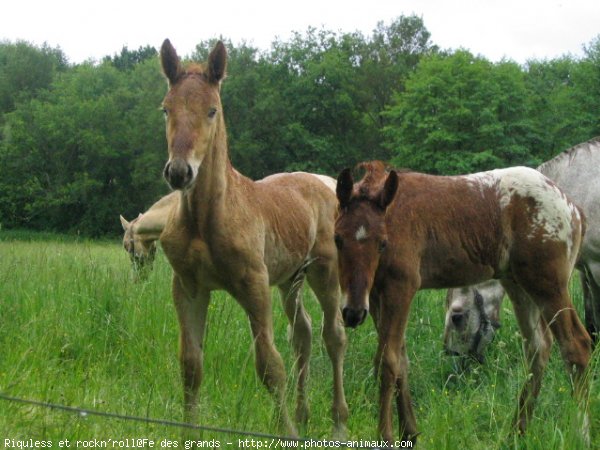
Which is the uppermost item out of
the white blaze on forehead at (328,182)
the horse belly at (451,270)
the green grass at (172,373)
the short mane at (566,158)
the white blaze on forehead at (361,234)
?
the short mane at (566,158)

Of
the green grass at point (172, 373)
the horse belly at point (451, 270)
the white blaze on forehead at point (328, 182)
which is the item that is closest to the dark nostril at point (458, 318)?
the green grass at point (172, 373)

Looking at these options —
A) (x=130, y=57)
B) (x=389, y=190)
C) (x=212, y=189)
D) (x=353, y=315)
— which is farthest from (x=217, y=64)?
(x=130, y=57)

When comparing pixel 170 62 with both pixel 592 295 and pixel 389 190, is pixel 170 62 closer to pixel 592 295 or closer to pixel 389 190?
pixel 389 190

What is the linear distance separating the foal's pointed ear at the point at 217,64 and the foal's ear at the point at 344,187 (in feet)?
3.44

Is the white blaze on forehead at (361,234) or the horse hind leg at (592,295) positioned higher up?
the white blaze on forehead at (361,234)

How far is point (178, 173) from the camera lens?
378cm

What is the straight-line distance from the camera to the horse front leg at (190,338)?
14.1 feet

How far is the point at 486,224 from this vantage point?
4.71 metres

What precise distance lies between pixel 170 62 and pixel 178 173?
0.96m

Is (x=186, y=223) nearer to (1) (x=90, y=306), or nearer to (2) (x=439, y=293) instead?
(1) (x=90, y=306)

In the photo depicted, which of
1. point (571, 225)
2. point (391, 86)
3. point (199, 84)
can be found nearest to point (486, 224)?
point (571, 225)

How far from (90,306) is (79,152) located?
146 ft

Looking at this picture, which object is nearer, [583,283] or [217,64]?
[217,64]

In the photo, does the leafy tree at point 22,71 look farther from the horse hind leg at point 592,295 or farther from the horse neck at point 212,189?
the horse neck at point 212,189
